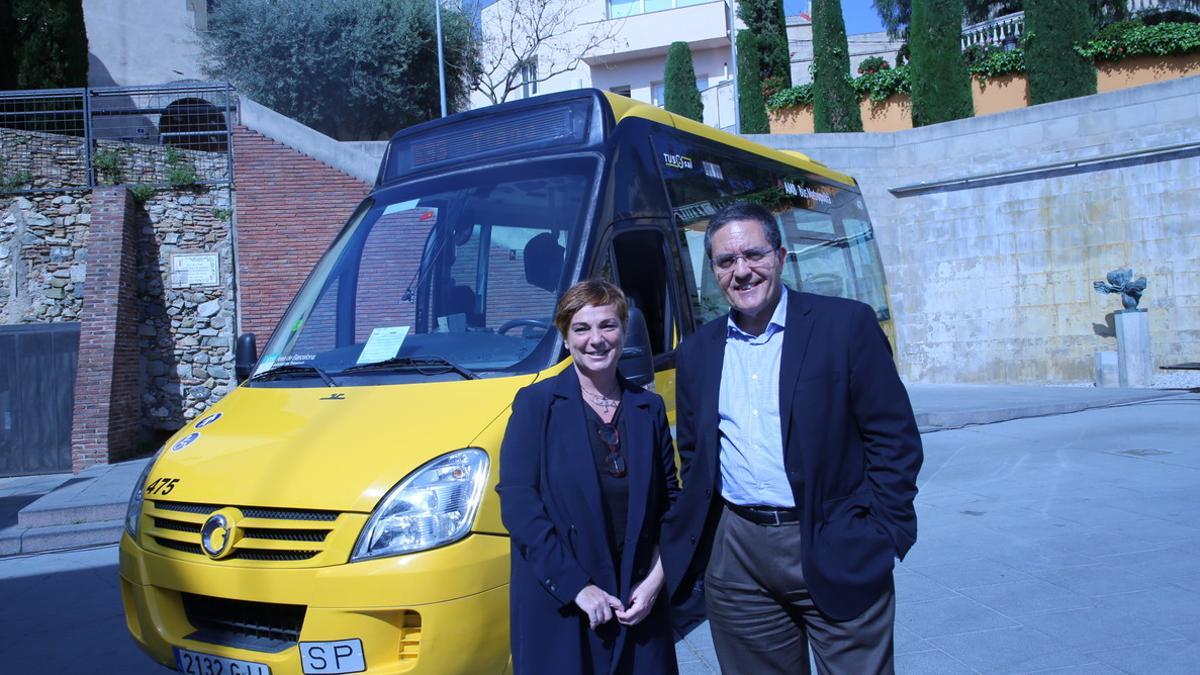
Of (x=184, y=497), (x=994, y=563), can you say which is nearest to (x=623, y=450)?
(x=184, y=497)

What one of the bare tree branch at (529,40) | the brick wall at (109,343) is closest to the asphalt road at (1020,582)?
the brick wall at (109,343)

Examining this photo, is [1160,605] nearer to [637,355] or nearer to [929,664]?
[929,664]

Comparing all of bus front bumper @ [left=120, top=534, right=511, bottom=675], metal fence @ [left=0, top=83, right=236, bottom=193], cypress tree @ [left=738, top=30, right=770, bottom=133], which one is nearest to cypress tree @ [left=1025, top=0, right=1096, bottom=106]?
cypress tree @ [left=738, top=30, right=770, bottom=133]

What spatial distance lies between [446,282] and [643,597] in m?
2.35

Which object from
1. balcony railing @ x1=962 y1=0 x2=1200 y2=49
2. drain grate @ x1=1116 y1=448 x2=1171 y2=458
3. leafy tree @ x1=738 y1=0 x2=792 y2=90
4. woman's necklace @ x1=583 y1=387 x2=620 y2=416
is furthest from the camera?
leafy tree @ x1=738 y1=0 x2=792 y2=90

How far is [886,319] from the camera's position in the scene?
886 cm

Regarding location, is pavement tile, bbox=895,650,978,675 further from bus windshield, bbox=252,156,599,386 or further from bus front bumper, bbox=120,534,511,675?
bus windshield, bbox=252,156,599,386

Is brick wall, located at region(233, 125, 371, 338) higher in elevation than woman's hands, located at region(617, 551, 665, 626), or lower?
higher

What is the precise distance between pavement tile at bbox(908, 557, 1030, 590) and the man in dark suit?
3.13 meters

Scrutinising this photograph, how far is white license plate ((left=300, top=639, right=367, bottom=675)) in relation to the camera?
305 centimetres

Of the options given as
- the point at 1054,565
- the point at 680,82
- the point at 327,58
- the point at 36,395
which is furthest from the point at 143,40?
the point at 1054,565

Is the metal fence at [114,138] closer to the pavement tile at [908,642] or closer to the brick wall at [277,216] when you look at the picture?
the brick wall at [277,216]

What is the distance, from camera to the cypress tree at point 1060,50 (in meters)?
19.3

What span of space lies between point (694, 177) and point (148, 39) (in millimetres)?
26245
